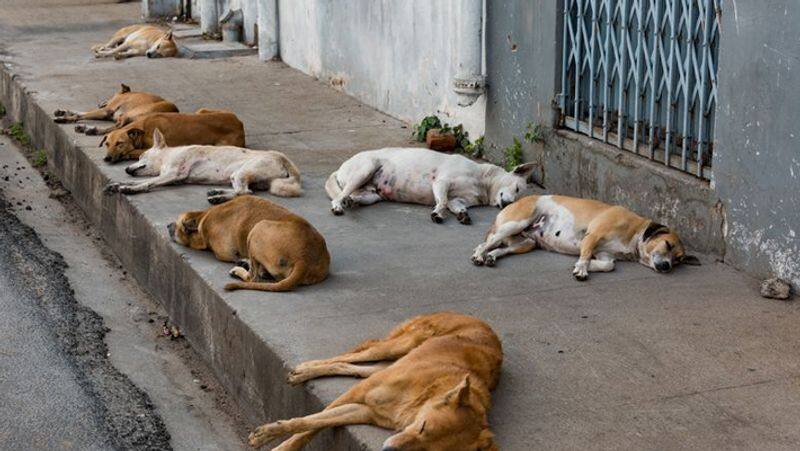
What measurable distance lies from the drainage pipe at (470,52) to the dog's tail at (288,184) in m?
1.53

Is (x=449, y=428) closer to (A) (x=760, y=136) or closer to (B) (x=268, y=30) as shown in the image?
(A) (x=760, y=136)

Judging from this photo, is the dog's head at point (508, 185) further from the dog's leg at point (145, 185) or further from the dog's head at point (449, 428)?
the dog's head at point (449, 428)

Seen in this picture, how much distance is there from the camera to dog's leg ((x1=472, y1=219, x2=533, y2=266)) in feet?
24.6

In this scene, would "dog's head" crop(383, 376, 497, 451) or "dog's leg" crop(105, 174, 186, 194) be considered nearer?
"dog's head" crop(383, 376, 497, 451)

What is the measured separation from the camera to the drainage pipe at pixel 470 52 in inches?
384

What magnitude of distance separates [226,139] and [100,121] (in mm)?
1959

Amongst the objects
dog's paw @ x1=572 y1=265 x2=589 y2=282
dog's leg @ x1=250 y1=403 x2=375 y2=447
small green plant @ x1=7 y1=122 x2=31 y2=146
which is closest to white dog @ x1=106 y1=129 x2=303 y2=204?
dog's paw @ x1=572 y1=265 x2=589 y2=282

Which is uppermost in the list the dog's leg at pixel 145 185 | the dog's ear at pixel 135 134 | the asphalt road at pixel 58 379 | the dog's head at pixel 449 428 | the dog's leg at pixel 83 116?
the dog's ear at pixel 135 134

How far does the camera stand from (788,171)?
22.2 feet

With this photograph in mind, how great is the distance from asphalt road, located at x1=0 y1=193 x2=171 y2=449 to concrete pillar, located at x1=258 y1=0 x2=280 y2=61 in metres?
7.03

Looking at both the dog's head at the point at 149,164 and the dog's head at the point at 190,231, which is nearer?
the dog's head at the point at 190,231

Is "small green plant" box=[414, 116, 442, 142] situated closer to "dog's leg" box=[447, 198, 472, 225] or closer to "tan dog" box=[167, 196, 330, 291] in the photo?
"dog's leg" box=[447, 198, 472, 225]

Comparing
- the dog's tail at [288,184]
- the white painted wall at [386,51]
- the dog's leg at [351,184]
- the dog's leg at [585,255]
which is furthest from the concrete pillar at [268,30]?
the dog's leg at [585,255]

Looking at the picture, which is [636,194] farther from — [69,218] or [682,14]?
[69,218]
